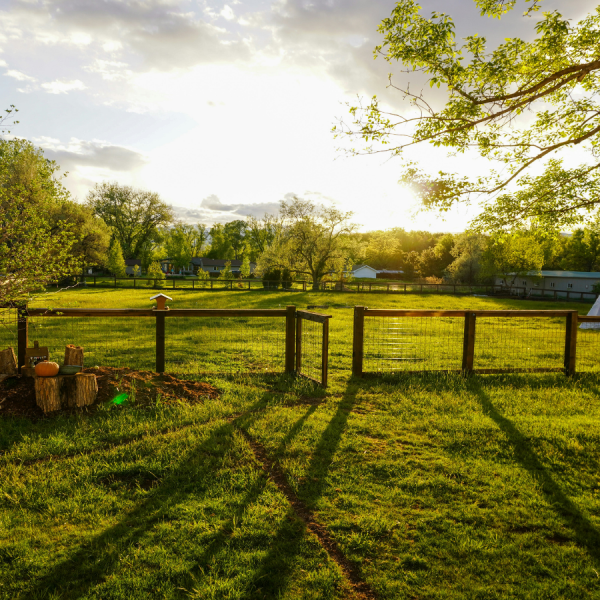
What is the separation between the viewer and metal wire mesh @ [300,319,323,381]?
780 cm

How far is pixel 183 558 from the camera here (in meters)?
2.91

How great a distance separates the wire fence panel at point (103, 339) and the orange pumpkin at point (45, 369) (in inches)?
97.1

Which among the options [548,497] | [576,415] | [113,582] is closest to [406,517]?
[548,497]

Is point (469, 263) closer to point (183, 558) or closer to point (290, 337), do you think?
point (290, 337)

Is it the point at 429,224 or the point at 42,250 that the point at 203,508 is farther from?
the point at 429,224

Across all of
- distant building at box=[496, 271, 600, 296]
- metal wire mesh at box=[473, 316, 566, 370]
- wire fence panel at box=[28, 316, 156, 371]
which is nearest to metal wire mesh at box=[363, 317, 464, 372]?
metal wire mesh at box=[473, 316, 566, 370]

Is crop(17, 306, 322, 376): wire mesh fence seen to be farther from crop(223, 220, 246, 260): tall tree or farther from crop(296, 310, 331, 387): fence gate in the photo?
crop(223, 220, 246, 260): tall tree

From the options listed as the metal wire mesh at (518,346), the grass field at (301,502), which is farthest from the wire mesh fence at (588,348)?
the grass field at (301,502)

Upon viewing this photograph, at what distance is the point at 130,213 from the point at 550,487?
72.1 meters

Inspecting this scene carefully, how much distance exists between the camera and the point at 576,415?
595 cm

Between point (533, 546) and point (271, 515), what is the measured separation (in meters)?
2.07

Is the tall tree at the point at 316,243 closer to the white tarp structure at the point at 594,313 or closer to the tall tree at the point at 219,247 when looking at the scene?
the white tarp structure at the point at 594,313

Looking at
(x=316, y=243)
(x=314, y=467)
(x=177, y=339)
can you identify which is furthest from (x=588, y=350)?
(x=316, y=243)

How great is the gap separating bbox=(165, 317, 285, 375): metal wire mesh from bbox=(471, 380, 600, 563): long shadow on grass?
4.04 m
